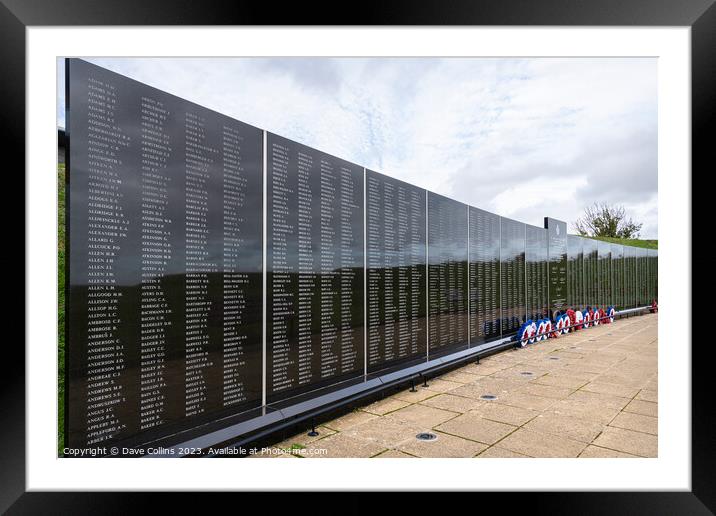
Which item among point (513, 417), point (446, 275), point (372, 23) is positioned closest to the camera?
point (372, 23)

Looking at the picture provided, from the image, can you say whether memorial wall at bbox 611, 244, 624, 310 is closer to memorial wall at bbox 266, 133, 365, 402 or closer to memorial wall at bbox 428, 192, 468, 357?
memorial wall at bbox 428, 192, 468, 357

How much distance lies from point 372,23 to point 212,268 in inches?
88.4

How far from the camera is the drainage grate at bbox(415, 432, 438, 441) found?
4.08 metres

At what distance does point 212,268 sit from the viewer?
11.2 feet

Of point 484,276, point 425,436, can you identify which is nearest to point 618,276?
point 484,276

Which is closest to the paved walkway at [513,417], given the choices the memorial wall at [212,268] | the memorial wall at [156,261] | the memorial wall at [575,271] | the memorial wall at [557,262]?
the memorial wall at [212,268]

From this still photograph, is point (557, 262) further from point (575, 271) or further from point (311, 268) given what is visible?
point (311, 268)

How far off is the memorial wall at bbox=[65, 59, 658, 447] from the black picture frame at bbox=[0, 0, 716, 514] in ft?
0.96

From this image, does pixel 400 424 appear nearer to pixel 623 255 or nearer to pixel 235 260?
pixel 235 260

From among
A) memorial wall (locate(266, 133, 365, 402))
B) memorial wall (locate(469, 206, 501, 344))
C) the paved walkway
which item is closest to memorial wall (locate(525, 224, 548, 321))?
memorial wall (locate(469, 206, 501, 344))

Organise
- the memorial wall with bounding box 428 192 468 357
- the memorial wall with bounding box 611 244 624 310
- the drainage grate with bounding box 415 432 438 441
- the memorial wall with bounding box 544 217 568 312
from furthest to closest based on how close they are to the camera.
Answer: the memorial wall with bounding box 611 244 624 310, the memorial wall with bounding box 544 217 568 312, the memorial wall with bounding box 428 192 468 357, the drainage grate with bounding box 415 432 438 441

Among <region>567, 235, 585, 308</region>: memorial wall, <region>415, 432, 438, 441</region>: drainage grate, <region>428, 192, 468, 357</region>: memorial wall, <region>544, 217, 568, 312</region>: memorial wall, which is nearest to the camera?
<region>415, 432, 438, 441</region>: drainage grate
